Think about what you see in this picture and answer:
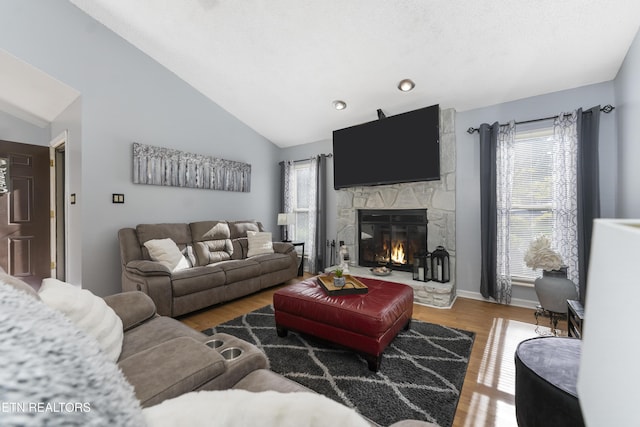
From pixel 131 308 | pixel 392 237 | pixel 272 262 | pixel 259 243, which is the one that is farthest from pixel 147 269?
pixel 392 237

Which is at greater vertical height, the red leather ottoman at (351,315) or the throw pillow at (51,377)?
the throw pillow at (51,377)

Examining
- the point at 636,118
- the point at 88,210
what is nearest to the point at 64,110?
the point at 88,210

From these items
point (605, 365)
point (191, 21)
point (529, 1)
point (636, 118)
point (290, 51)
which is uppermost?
point (191, 21)

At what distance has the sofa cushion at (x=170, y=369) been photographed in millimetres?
886

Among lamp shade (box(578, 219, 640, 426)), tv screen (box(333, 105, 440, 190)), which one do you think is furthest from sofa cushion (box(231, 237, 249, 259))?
lamp shade (box(578, 219, 640, 426))

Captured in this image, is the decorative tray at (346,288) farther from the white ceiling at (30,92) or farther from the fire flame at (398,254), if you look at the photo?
the white ceiling at (30,92)

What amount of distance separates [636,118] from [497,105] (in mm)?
1314

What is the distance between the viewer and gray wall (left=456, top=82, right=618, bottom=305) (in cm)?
268

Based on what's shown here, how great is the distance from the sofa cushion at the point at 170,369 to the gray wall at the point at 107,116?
2798 mm

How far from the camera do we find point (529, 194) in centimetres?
309

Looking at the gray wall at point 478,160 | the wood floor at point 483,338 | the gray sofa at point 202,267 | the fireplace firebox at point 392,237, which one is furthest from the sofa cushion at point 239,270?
the gray wall at point 478,160

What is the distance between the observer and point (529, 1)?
80.5 inches

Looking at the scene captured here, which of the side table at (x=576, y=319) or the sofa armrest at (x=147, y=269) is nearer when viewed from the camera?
the side table at (x=576, y=319)

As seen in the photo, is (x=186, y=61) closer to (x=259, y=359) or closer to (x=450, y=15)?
(x=450, y=15)
